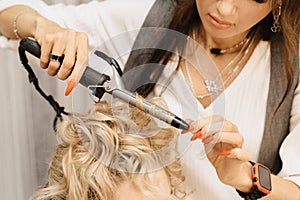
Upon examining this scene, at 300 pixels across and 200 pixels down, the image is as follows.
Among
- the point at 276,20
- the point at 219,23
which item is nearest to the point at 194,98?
the point at 219,23

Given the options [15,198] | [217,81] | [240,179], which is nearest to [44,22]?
[217,81]

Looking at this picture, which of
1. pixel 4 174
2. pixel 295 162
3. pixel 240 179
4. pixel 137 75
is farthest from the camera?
pixel 4 174

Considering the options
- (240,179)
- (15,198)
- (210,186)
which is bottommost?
(15,198)

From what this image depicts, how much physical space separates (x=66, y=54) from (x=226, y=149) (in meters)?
0.34

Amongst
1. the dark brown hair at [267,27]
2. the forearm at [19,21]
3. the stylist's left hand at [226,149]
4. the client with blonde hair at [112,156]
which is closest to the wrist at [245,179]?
the stylist's left hand at [226,149]

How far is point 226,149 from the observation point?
1002 millimetres

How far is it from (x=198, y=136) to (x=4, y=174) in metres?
0.79

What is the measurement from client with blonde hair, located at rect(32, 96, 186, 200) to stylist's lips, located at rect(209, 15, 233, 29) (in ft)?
0.80

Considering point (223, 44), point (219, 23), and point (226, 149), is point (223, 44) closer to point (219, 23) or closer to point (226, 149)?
point (219, 23)

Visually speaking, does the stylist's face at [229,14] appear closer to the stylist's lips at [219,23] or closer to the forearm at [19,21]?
the stylist's lips at [219,23]

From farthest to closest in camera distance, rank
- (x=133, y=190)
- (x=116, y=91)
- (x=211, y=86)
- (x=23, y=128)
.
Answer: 1. (x=23, y=128)
2. (x=211, y=86)
3. (x=133, y=190)
4. (x=116, y=91)

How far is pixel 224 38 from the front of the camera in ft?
4.26

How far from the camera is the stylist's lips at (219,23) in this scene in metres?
1.14

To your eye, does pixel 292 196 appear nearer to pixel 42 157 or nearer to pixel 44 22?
pixel 44 22
